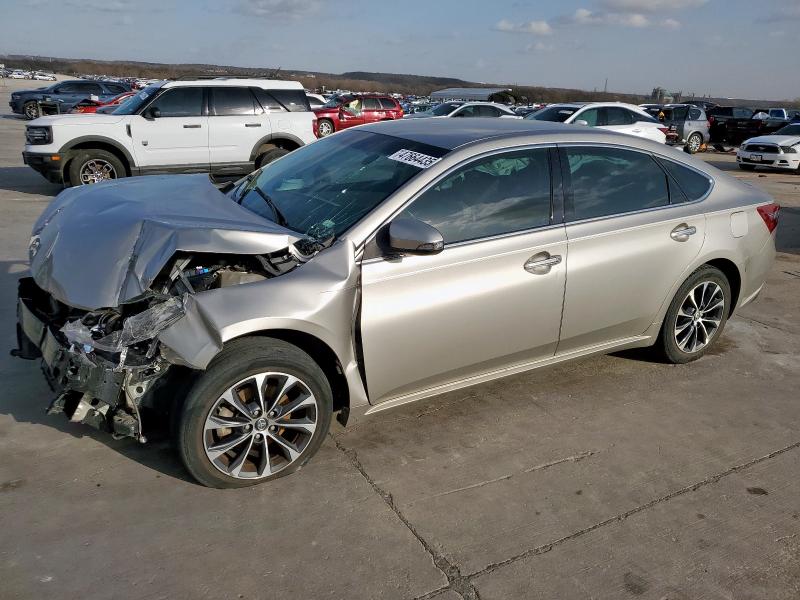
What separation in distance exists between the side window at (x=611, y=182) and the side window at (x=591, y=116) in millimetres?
11997

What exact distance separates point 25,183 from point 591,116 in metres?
12.2

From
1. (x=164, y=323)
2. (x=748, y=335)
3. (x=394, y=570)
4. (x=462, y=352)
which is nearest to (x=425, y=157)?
(x=462, y=352)

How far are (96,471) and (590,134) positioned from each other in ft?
11.3

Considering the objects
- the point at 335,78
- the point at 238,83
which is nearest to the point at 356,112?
the point at 238,83

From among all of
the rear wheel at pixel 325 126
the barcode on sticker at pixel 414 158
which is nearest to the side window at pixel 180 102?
the barcode on sticker at pixel 414 158

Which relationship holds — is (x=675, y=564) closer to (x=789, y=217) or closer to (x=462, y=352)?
(x=462, y=352)

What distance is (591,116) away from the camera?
1595cm

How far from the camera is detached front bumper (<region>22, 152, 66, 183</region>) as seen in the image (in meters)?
10.0

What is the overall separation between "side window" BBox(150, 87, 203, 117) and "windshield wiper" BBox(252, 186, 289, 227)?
720 centimetres

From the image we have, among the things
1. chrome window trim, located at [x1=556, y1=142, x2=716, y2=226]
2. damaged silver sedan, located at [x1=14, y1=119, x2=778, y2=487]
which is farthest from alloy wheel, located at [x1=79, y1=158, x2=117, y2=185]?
chrome window trim, located at [x1=556, y1=142, x2=716, y2=226]

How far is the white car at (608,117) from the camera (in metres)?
15.9

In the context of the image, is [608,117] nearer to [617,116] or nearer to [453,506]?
[617,116]

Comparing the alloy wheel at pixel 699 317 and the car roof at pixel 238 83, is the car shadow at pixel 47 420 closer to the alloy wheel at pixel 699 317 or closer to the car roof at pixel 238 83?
the alloy wheel at pixel 699 317

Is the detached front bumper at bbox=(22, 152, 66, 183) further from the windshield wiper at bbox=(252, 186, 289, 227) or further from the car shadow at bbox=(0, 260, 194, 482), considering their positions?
the windshield wiper at bbox=(252, 186, 289, 227)
